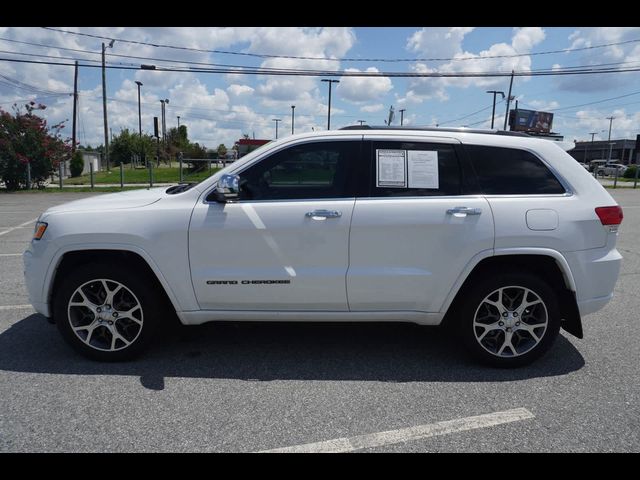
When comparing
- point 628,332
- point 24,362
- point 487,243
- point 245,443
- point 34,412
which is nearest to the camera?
point 245,443

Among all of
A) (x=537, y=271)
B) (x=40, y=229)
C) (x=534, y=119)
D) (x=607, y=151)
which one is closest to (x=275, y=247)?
(x=40, y=229)

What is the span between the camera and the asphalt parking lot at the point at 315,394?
2.77 metres

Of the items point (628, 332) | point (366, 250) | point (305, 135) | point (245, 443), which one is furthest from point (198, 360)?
point (628, 332)

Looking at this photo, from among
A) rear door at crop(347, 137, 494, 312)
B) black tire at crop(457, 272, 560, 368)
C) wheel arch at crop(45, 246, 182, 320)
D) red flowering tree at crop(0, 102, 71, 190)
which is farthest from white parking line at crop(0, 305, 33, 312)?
red flowering tree at crop(0, 102, 71, 190)

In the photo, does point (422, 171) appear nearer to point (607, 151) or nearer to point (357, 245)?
point (357, 245)

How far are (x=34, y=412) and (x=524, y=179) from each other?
389cm

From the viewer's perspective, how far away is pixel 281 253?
11.6ft

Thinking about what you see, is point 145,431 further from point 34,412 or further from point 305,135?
point 305,135

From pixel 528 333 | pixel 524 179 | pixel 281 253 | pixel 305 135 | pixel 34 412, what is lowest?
pixel 34 412

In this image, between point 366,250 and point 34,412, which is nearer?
point 34,412

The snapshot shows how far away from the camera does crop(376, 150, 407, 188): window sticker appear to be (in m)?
3.62

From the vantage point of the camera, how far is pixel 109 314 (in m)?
3.71

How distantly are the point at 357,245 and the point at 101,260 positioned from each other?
2.05 metres

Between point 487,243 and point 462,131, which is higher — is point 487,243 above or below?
below
